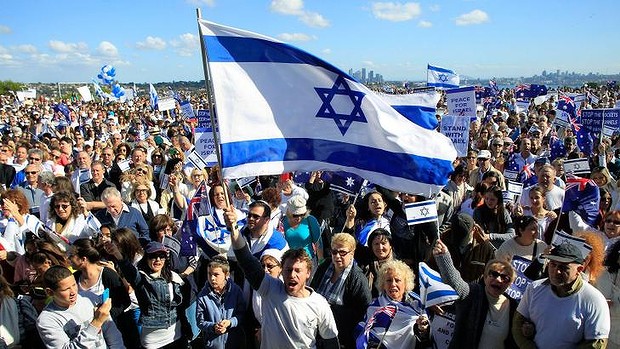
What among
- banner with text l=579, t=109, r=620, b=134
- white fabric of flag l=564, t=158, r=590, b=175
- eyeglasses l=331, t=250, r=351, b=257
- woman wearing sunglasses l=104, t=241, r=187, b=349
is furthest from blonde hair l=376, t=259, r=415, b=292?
banner with text l=579, t=109, r=620, b=134

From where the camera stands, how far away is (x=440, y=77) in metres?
15.0

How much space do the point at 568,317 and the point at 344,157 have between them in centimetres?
197

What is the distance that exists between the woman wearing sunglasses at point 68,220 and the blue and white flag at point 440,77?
37.3ft

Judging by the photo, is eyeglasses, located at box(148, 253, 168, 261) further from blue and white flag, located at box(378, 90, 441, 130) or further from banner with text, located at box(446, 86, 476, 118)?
banner with text, located at box(446, 86, 476, 118)

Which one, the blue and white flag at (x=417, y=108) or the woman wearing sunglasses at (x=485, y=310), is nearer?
the woman wearing sunglasses at (x=485, y=310)

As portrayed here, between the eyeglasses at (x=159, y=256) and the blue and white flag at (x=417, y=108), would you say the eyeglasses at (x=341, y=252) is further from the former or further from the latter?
the eyeglasses at (x=159, y=256)

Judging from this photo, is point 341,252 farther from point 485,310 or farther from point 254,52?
point 254,52

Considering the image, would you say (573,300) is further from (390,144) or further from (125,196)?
(125,196)

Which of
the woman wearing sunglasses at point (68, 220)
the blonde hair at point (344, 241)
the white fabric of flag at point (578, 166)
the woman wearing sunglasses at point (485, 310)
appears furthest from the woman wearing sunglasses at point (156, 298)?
the white fabric of flag at point (578, 166)

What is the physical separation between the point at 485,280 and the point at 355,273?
1129 mm

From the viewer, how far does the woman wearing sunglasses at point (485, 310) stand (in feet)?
12.5

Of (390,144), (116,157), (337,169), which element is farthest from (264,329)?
(116,157)

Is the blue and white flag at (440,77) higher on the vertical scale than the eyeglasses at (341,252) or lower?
higher

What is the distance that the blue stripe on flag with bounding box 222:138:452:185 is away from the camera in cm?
388
